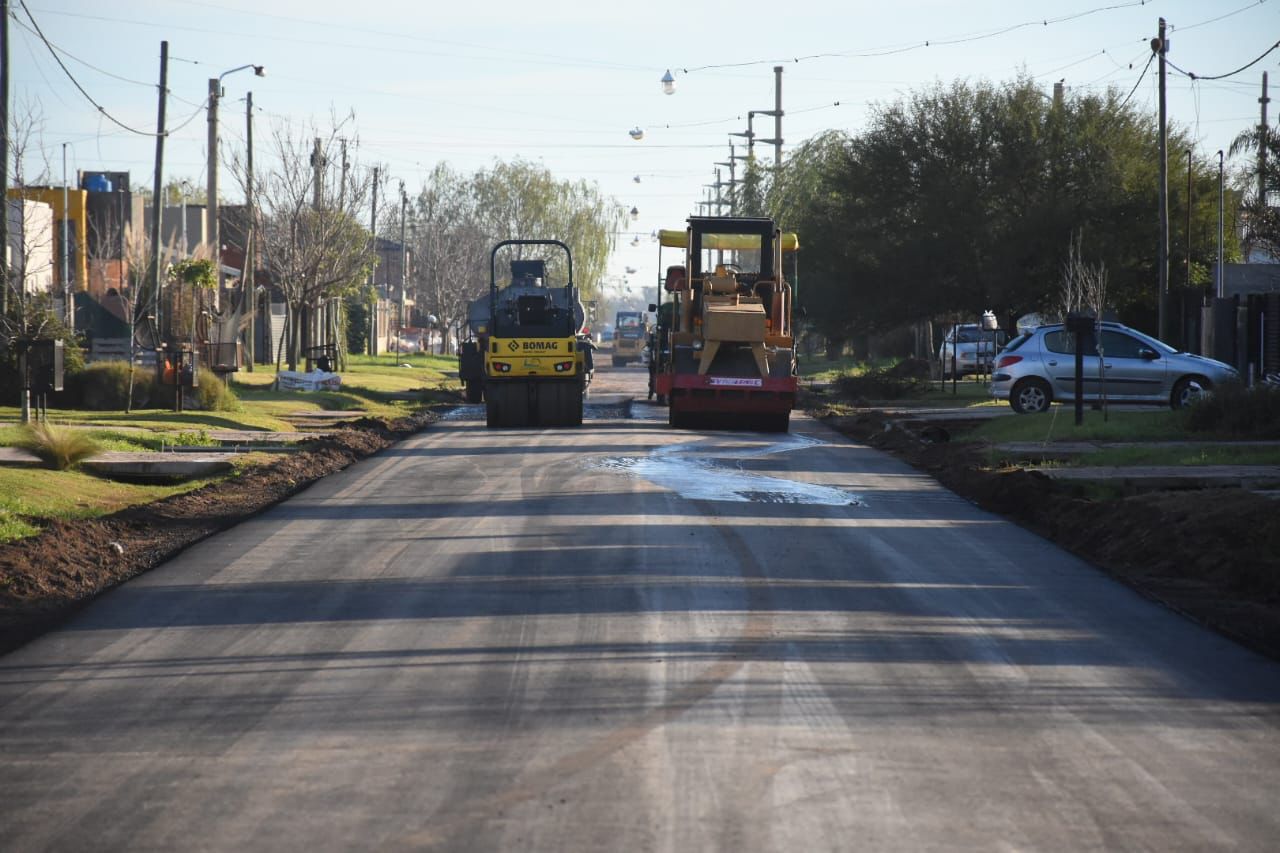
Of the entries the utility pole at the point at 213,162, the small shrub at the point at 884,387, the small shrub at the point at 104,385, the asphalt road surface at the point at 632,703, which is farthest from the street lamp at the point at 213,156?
the asphalt road surface at the point at 632,703

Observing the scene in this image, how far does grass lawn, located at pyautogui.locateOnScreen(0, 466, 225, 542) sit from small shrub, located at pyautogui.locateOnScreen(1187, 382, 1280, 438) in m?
14.2

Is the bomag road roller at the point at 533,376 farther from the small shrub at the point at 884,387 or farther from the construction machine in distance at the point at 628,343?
the construction machine in distance at the point at 628,343

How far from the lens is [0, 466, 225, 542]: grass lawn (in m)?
13.5

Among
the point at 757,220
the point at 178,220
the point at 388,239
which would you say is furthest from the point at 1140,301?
the point at 388,239

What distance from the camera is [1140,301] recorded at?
146ft

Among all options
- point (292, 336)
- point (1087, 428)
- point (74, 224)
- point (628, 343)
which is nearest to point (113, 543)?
point (1087, 428)

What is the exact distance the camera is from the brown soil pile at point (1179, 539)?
394 inches

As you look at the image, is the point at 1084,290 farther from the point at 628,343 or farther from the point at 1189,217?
the point at 628,343

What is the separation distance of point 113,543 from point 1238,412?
1615cm

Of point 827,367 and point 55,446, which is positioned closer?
point 55,446

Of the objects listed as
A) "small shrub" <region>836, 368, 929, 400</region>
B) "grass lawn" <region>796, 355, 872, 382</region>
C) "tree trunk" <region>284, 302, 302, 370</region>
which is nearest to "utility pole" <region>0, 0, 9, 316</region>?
"tree trunk" <region>284, 302, 302, 370</region>

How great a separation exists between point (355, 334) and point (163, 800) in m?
71.6

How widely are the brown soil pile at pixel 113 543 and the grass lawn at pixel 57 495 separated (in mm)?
395

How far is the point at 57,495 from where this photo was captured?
50.2ft
